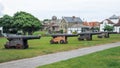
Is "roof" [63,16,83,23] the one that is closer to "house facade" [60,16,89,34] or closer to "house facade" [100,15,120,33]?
"house facade" [60,16,89,34]

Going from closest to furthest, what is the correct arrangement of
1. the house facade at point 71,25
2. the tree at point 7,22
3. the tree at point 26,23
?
the tree at point 26,23 → the tree at point 7,22 → the house facade at point 71,25

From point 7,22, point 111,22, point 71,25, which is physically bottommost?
point 71,25

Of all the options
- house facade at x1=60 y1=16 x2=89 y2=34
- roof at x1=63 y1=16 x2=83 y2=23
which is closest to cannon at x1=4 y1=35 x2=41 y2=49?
house facade at x1=60 y1=16 x2=89 y2=34

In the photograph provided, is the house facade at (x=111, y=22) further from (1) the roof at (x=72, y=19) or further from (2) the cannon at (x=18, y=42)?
(2) the cannon at (x=18, y=42)

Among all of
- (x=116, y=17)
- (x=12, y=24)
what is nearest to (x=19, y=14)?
(x=12, y=24)

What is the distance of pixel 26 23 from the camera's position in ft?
289

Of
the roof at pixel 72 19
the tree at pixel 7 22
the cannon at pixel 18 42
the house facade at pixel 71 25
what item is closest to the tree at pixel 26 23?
the tree at pixel 7 22

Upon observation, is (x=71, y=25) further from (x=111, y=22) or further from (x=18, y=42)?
(x=18, y=42)

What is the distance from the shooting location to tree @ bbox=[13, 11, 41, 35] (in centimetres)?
8750

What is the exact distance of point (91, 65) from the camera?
17359 millimetres

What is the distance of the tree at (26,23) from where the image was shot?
3445 inches

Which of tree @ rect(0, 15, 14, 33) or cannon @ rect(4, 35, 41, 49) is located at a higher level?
tree @ rect(0, 15, 14, 33)

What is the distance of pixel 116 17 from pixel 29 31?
62.1 m

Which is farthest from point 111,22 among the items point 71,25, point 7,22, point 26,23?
point 26,23
